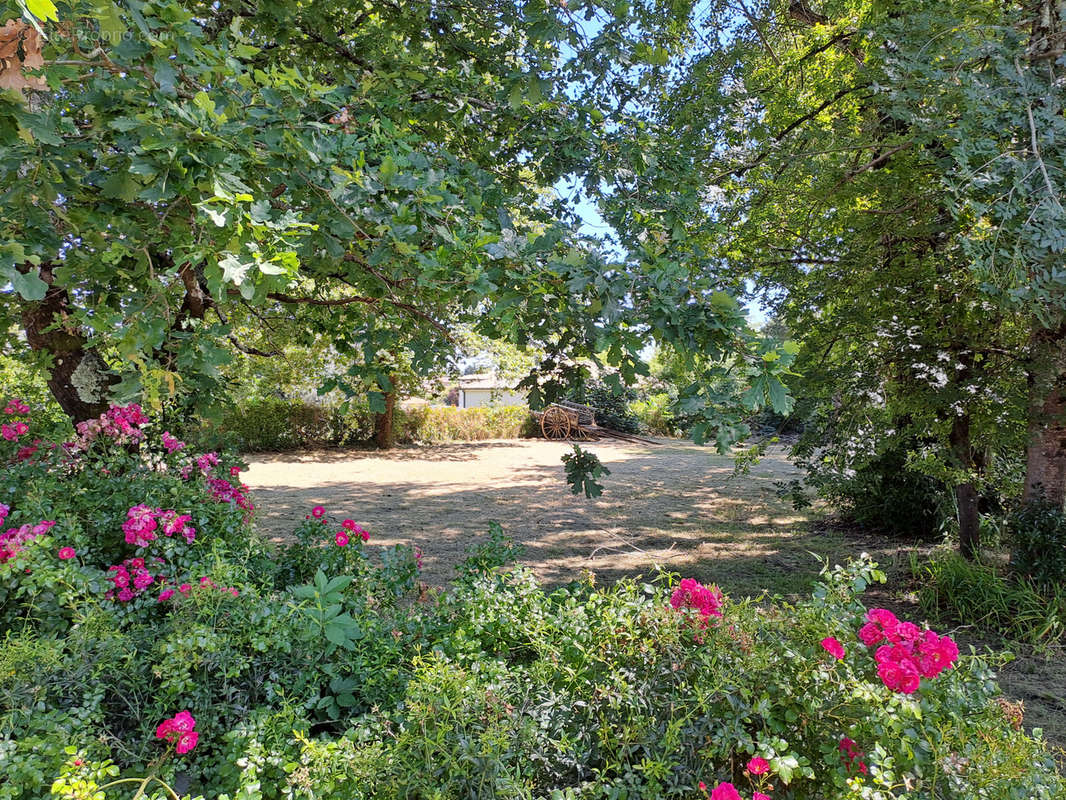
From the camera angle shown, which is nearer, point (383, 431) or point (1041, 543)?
point (1041, 543)

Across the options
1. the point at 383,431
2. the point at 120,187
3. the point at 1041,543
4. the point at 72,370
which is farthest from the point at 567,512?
the point at 383,431

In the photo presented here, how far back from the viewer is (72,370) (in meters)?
3.54

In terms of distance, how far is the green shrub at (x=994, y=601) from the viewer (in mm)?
3584

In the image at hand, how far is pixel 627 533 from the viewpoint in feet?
20.9

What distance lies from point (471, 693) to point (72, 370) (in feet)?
10.8

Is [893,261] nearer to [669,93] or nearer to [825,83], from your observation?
[825,83]

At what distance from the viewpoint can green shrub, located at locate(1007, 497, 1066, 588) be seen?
148 inches

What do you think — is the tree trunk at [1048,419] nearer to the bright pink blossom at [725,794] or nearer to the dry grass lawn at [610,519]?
the dry grass lawn at [610,519]

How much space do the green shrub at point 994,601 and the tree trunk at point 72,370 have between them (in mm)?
5352

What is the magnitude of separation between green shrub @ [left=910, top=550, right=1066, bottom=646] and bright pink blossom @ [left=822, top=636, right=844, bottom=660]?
2.89 m

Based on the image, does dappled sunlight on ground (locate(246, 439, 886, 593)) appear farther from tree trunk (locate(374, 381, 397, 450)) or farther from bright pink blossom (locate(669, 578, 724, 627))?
bright pink blossom (locate(669, 578, 724, 627))

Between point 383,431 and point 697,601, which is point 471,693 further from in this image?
point 383,431

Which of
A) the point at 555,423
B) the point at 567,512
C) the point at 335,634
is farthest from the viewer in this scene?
the point at 555,423

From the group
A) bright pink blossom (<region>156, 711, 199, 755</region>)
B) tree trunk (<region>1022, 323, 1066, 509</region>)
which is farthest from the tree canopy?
tree trunk (<region>1022, 323, 1066, 509</region>)
